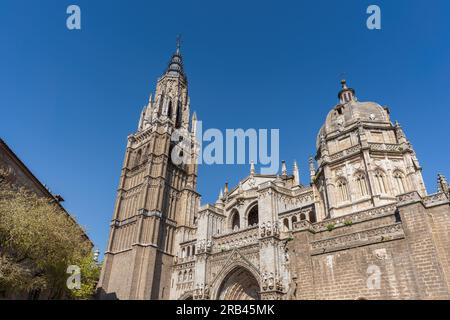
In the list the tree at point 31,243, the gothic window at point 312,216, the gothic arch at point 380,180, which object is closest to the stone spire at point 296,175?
the gothic window at point 312,216

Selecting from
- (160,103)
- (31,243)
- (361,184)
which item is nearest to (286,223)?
(361,184)

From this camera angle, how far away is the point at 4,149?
2347cm

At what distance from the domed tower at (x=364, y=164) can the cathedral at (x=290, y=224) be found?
96mm

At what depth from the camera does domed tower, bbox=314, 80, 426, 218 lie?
26.2 m

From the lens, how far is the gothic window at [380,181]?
2600 cm

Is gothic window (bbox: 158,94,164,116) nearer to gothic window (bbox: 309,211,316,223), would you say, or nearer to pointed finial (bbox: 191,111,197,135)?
pointed finial (bbox: 191,111,197,135)

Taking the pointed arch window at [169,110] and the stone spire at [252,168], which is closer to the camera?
the stone spire at [252,168]

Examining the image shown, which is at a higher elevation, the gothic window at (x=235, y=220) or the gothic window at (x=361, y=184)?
the gothic window at (x=235, y=220)

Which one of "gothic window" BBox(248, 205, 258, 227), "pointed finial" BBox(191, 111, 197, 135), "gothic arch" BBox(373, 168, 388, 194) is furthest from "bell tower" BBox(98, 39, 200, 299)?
"gothic arch" BBox(373, 168, 388, 194)

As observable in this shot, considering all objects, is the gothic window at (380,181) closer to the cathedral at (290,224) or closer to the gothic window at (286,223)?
the cathedral at (290,224)

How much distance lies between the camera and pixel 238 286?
96.9ft

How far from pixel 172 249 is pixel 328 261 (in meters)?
27.4
